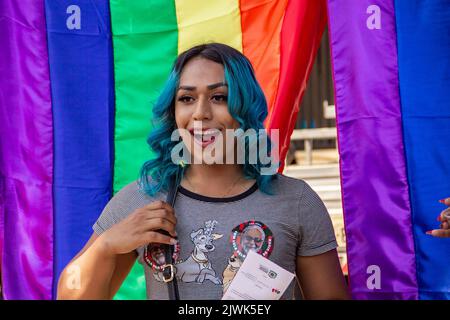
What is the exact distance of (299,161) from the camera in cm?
589

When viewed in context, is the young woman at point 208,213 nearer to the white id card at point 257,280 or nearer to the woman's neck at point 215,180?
the woman's neck at point 215,180

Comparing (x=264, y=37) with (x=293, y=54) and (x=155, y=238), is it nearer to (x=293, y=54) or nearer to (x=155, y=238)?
(x=293, y=54)

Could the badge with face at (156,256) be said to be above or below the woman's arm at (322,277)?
above

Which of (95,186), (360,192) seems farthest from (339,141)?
(95,186)

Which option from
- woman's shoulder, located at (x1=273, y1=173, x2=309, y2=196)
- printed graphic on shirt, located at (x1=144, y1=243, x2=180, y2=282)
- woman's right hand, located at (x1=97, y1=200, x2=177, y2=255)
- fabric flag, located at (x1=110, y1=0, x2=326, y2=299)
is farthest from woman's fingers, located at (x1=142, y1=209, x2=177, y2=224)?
fabric flag, located at (x1=110, y1=0, x2=326, y2=299)

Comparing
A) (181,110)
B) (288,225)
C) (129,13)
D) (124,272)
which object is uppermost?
(129,13)

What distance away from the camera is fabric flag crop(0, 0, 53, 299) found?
269 centimetres

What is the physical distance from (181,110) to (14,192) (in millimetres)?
1068

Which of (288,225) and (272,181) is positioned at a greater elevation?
(272,181)

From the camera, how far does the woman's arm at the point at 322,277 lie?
6.27 ft

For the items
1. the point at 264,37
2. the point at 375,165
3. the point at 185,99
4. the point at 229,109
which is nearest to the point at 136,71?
the point at 264,37

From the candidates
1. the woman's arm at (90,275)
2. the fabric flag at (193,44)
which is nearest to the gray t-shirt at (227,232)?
the woman's arm at (90,275)

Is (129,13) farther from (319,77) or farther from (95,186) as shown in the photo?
(319,77)

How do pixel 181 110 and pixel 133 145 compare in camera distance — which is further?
pixel 133 145
